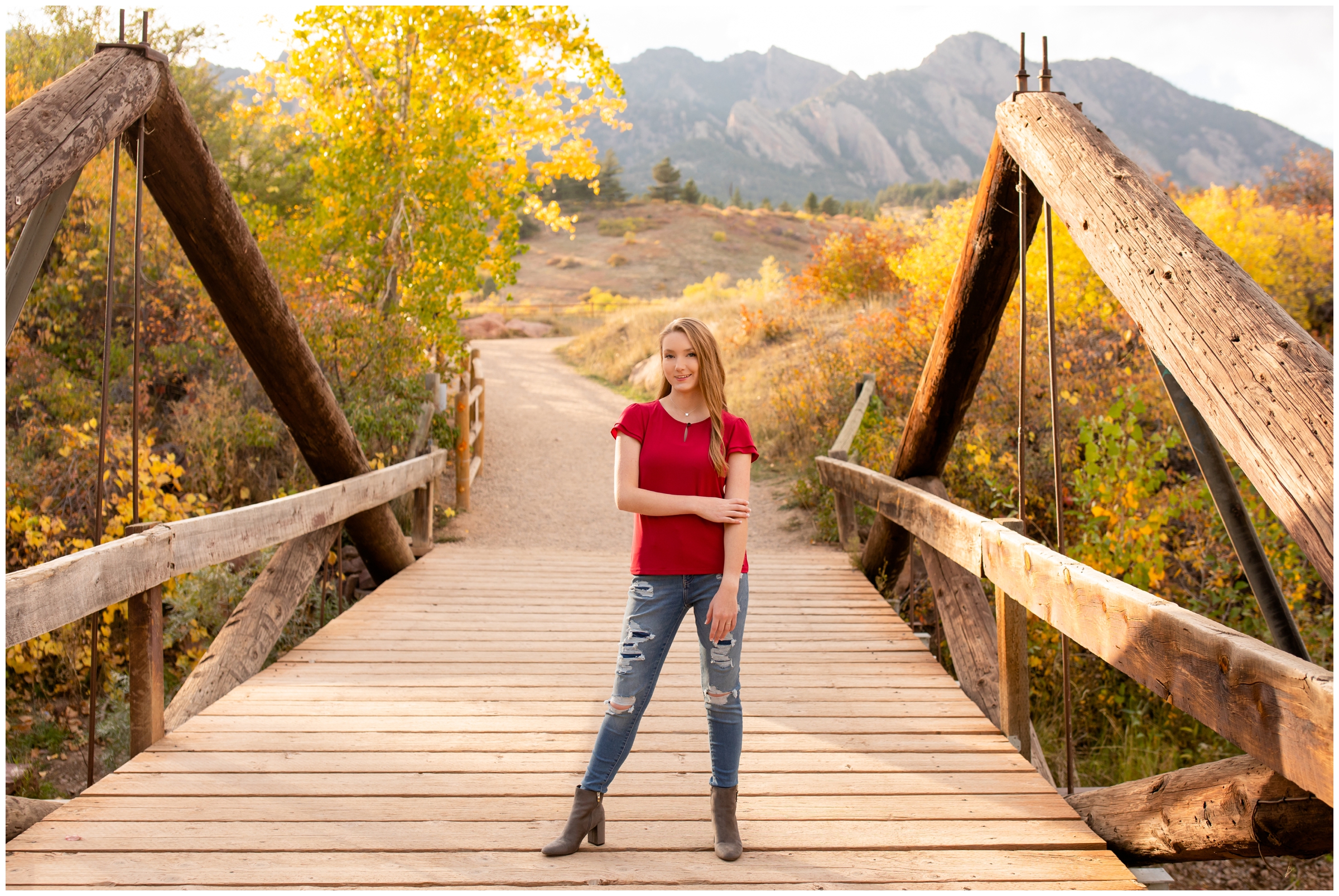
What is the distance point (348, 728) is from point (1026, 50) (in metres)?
3.40

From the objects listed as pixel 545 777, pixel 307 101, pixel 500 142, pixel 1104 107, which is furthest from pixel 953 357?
pixel 1104 107

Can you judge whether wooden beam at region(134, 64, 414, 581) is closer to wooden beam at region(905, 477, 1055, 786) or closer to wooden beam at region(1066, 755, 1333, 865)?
wooden beam at region(905, 477, 1055, 786)

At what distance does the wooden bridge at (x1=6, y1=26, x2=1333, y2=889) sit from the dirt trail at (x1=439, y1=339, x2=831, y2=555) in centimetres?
310

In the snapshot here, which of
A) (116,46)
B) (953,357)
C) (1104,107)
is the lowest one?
(953,357)

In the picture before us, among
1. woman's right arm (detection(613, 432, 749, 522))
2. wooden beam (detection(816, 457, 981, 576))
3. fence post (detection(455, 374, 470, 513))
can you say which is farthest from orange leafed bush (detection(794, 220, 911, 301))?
woman's right arm (detection(613, 432, 749, 522))

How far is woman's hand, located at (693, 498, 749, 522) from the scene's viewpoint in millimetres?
2324

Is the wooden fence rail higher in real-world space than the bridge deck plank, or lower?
higher

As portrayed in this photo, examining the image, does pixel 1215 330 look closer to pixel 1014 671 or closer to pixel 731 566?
pixel 731 566

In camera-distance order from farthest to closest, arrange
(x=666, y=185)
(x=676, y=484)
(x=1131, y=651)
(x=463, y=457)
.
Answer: (x=666, y=185), (x=463, y=457), (x=676, y=484), (x=1131, y=651)

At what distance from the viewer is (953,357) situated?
399 cm

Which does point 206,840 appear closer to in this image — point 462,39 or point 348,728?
point 348,728

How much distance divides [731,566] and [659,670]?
337mm

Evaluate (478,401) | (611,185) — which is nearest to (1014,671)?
(478,401)

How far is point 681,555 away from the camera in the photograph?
2.36m
